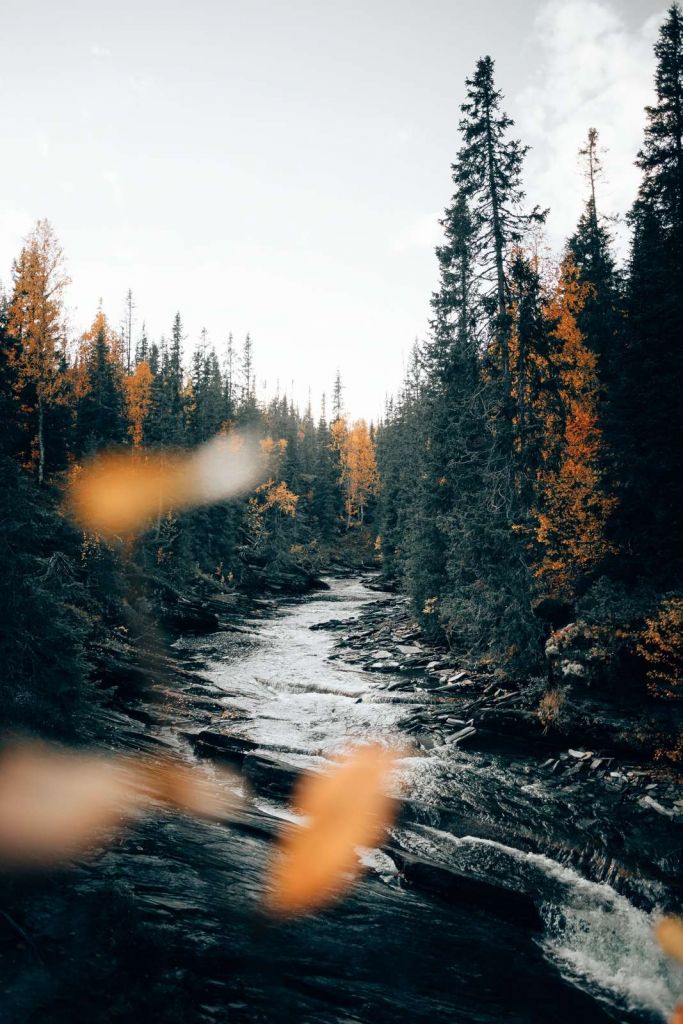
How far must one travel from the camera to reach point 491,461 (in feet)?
56.7

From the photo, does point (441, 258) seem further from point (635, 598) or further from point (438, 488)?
point (635, 598)

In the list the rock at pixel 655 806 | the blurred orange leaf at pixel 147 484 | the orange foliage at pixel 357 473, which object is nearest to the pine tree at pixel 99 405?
the blurred orange leaf at pixel 147 484

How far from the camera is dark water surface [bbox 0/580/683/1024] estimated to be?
4.77 metres

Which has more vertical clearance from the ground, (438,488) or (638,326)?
(638,326)

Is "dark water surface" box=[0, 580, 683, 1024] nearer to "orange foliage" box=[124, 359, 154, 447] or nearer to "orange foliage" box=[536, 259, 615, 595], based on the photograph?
"orange foliage" box=[536, 259, 615, 595]

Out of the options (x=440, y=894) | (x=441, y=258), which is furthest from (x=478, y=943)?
(x=441, y=258)

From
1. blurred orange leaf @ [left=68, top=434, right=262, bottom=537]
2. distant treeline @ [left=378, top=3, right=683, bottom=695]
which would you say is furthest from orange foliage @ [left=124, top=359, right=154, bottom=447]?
distant treeline @ [left=378, top=3, right=683, bottom=695]

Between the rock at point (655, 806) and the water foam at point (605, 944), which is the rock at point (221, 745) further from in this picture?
the rock at point (655, 806)

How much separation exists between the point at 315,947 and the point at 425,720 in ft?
31.6

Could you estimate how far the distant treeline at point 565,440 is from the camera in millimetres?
13852

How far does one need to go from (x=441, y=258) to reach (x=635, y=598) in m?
20.2

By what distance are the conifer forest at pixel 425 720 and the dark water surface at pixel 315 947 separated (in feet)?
0.12

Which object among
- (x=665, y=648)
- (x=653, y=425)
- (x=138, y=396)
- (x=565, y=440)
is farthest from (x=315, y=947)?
(x=138, y=396)

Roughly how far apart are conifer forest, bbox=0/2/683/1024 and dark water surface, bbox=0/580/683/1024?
35 mm
